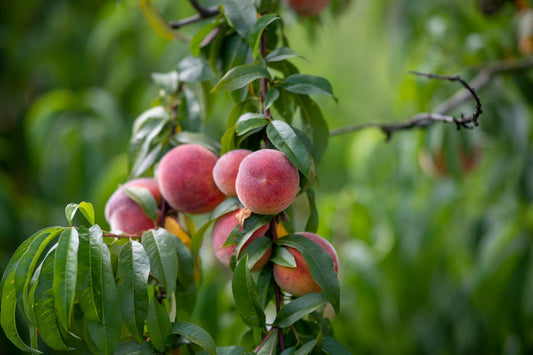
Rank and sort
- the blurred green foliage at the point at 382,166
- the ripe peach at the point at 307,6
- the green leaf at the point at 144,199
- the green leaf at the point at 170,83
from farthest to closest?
the blurred green foliage at the point at 382,166, the ripe peach at the point at 307,6, the green leaf at the point at 170,83, the green leaf at the point at 144,199

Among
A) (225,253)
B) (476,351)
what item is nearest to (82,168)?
(225,253)

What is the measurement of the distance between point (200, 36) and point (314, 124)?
214 millimetres

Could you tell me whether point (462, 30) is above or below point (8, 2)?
below

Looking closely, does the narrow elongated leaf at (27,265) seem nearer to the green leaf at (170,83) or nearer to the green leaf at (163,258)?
the green leaf at (163,258)

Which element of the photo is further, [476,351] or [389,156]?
[476,351]

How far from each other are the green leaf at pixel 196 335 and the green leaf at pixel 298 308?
8 cm

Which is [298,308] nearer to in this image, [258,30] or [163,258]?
[163,258]

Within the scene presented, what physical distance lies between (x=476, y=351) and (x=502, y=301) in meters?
0.45

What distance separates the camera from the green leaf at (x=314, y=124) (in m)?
0.71

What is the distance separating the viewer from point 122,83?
1.89m

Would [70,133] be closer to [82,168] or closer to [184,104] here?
[82,168]

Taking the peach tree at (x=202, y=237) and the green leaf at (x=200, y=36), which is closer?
the peach tree at (x=202, y=237)

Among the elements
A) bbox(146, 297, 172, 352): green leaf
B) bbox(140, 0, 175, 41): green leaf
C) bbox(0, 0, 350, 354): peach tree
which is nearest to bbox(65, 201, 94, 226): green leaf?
bbox(0, 0, 350, 354): peach tree

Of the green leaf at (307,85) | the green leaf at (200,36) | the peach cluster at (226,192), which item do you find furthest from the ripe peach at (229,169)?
the green leaf at (200,36)
